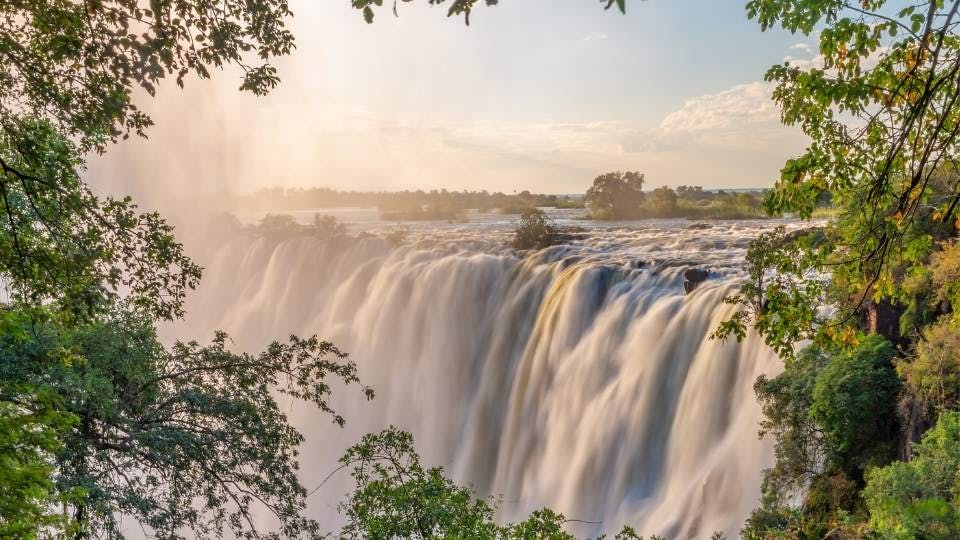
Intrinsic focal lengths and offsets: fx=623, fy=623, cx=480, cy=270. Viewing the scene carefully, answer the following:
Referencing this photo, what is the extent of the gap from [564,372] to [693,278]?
5.31m

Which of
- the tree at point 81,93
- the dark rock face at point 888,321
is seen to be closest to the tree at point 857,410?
the dark rock face at point 888,321

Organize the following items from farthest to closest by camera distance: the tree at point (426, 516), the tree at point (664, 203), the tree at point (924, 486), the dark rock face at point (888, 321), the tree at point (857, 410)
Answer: the tree at point (664, 203)
the dark rock face at point (888, 321)
the tree at point (857, 410)
the tree at point (924, 486)
the tree at point (426, 516)

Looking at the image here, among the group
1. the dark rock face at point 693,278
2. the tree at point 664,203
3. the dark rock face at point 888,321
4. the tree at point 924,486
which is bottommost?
the tree at point 924,486

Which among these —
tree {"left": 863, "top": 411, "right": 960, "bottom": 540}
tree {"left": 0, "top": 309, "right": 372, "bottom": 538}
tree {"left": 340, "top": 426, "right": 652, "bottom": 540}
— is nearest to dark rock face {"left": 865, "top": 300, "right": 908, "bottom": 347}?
tree {"left": 863, "top": 411, "right": 960, "bottom": 540}

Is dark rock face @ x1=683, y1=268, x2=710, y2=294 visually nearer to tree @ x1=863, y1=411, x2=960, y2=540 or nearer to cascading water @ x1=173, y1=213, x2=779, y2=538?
cascading water @ x1=173, y1=213, x2=779, y2=538

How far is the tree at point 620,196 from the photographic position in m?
41.5

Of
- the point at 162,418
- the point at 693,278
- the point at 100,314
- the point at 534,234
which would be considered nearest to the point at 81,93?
the point at 100,314

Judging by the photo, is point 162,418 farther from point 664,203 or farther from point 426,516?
point 664,203

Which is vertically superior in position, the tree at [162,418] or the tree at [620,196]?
the tree at [620,196]

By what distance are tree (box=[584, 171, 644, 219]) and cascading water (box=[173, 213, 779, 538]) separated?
23.4 feet

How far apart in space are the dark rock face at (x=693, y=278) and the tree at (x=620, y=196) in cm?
2200

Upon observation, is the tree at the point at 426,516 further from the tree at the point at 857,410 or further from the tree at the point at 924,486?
the tree at the point at 857,410

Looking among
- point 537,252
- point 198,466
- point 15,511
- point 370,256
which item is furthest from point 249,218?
point 15,511

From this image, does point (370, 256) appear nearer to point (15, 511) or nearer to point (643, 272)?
point (643, 272)
